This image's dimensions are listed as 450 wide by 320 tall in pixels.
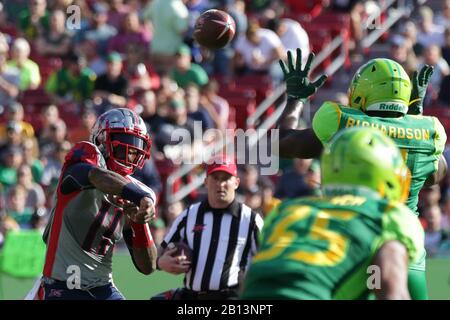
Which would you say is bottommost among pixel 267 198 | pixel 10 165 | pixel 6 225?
pixel 6 225

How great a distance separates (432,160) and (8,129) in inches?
298

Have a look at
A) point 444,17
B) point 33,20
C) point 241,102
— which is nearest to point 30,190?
point 241,102

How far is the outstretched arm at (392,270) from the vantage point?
171 inches

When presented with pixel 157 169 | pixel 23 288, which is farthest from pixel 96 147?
pixel 157 169

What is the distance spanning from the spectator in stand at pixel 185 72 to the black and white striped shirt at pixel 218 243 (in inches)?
226

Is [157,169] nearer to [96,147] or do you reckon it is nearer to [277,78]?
[277,78]

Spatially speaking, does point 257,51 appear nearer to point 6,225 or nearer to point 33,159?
point 33,159

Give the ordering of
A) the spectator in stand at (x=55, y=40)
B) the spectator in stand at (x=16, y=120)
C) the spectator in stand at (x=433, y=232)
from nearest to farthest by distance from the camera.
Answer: the spectator in stand at (x=433, y=232), the spectator in stand at (x=16, y=120), the spectator in stand at (x=55, y=40)

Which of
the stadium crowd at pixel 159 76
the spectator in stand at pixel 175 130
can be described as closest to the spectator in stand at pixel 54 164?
the stadium crowd at pixel 159 76

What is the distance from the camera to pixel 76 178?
6.10 meters

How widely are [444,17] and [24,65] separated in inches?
206

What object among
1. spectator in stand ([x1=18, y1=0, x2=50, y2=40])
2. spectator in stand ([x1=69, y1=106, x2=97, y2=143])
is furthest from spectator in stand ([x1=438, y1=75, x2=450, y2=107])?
spectator in stand ([x1=18, y1=0, x2=50, y2=40])

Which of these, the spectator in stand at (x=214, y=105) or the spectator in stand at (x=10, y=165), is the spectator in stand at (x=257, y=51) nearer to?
the spectator in stand at (x=214, y=105)

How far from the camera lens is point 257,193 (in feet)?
38.8
